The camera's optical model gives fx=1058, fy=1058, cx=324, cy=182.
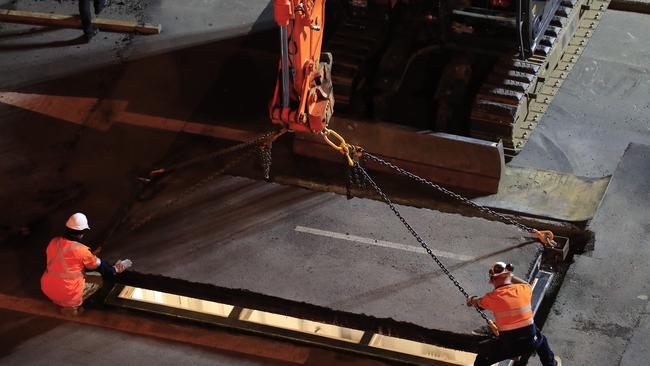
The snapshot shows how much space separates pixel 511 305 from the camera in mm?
10383

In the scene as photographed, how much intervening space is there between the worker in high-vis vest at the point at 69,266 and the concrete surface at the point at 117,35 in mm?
5071

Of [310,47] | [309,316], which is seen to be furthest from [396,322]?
[310,47]

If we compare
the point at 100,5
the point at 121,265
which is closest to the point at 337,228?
the point at 121,265

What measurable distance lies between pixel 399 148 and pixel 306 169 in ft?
4.23

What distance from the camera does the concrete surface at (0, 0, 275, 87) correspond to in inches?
642

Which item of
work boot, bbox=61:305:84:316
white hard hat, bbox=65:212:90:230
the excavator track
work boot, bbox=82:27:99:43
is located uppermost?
the excavator track

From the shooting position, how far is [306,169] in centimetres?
1417

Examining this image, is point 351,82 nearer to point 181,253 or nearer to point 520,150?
point 520,150

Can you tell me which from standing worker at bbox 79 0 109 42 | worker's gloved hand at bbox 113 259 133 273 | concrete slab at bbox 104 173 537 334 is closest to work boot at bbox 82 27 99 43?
standing worker at bbox 79 0 109 42

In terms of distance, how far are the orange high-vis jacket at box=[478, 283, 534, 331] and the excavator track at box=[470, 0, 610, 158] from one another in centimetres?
379

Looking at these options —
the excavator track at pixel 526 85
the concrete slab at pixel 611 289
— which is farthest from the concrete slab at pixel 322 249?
the excavator track at pixel 526 85

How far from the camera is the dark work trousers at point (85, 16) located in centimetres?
1659

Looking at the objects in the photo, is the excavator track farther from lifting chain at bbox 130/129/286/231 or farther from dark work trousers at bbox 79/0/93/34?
dark work trousers at bbox 79/0/93/34

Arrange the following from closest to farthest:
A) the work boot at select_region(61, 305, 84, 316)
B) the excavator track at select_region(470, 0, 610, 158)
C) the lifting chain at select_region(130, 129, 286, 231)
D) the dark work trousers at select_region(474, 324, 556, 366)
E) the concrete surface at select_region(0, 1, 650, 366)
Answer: the dark work trousers at select_region(474, 324, 556, 366)
the concrete surface at select_region(0, 1, 650, 366)
the work boot at select_region(61, 305, 84, 316)
the lifting chain at select_region(130, 129, 286, 231)
the excavator track at select_region(470, 0, 610, 158)
